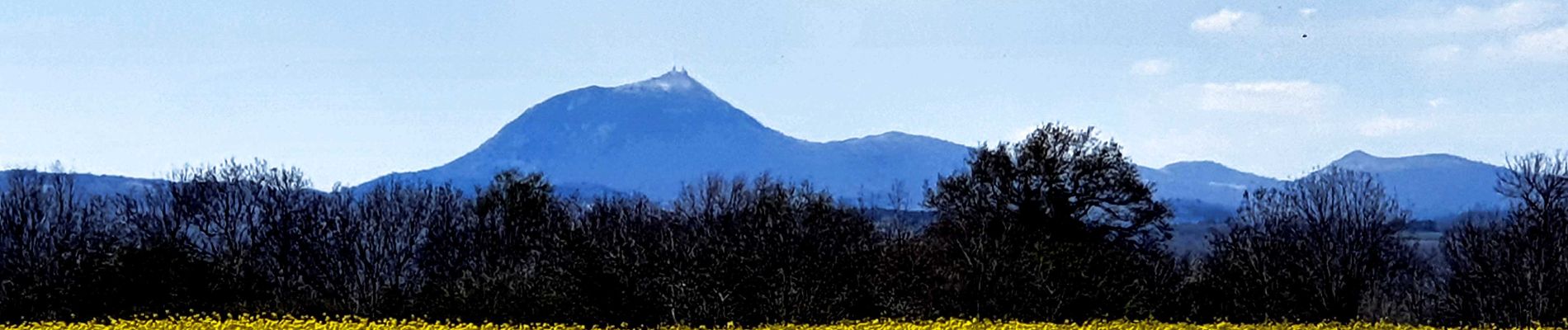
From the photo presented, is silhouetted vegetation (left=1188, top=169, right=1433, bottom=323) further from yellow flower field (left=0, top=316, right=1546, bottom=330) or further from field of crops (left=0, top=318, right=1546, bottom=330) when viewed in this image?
yellow flower field (left=0, top=316, right=1546, bottom=330)

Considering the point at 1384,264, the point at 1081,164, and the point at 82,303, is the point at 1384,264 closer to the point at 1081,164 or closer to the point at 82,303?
the point at 1081,164

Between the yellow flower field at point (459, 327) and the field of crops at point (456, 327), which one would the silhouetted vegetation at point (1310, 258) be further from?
Answer: the yellow flower field at point (459, 327)

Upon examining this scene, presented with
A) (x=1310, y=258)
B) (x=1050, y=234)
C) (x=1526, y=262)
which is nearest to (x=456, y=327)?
(x=1050, y=234)

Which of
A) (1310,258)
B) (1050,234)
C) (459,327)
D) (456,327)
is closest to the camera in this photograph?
(459,327)

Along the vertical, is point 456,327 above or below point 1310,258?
below

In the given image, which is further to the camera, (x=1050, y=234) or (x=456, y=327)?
(x=1050, y=234)

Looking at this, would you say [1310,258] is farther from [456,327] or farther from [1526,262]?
[456,327]

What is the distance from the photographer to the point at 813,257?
61.0 metres

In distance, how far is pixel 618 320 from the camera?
55781 mm

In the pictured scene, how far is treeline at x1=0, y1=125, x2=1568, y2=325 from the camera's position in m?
51.4

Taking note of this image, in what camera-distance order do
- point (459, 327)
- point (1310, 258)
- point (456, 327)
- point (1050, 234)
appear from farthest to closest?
point (1310, 258), point (1050, 234), point (456, 327), point (459, 327)

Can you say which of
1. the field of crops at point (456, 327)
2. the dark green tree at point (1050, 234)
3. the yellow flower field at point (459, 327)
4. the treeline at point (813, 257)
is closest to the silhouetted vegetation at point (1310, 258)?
the treeline at point (813, 257)

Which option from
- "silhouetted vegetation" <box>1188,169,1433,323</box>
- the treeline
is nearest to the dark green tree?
the treeline

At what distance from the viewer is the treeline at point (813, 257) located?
2024 inches
